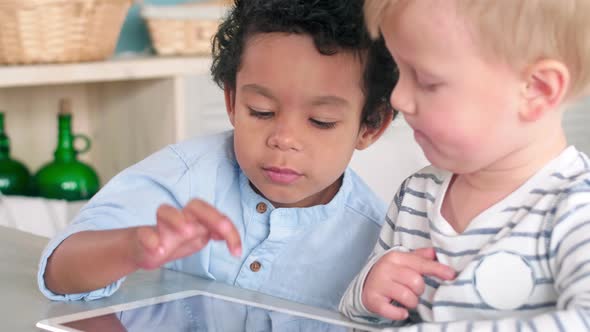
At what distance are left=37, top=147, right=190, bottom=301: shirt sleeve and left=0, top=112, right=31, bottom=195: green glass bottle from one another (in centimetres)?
162

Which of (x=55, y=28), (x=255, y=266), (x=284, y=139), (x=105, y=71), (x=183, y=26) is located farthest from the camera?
(x=183, y=26)

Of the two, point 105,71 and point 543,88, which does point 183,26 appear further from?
point 543,88

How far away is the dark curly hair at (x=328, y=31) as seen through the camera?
3.64 ft

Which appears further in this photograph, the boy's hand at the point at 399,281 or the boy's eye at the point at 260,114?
the boy's eye at the point at 260,114

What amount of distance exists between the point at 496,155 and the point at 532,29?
4.4 inches

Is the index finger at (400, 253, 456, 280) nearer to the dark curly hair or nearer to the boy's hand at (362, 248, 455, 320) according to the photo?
the boy's hand at (362, 248, 455, 320)

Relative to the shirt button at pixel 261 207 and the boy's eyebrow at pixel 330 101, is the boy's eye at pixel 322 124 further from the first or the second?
the shirt button at pixel 261 207

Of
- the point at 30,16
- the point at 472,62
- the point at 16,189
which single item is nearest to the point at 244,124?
the point at 472,62

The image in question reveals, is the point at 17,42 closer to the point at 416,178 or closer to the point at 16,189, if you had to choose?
the point at 16,189

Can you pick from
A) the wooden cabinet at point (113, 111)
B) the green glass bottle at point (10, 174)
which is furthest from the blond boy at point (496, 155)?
the green glass bottle at point (10, 174)

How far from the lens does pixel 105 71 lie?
248 cm

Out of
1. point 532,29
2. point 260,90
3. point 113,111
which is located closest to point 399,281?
point 532,29

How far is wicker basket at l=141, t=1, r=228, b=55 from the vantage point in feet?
8.55

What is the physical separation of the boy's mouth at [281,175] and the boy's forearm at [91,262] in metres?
0.21
